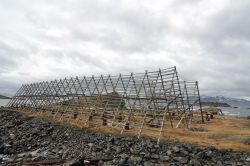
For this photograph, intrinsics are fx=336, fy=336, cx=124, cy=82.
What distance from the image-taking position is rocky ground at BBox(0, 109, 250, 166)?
655 inches

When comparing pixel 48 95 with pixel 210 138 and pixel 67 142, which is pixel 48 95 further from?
pixel 210 138

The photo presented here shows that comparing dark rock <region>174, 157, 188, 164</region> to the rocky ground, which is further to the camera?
the rocky ground

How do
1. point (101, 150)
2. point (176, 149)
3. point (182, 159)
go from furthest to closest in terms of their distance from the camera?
point (101, 150), point (176, 149), point (182, 159)

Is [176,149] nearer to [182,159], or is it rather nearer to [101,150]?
[182,159]

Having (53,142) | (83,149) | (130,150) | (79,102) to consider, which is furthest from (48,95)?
(130,150)

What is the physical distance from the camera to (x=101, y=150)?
64.5 feet

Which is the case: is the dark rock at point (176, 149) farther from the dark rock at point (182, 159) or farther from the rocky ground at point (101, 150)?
the dark rock at point (182, 159)

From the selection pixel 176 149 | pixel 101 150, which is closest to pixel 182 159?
pixel 176 149

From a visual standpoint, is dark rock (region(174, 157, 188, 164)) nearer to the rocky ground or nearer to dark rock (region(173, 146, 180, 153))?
the rocky ground

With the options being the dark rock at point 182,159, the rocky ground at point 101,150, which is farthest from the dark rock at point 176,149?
the dark rock at point 182,159

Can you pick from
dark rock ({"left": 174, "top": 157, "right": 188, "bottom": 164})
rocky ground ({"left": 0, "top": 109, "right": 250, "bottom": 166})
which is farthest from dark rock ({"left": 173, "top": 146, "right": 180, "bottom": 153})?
dark rock ({"left": 174, "top": 157, "right": 188, "bottom": 164})

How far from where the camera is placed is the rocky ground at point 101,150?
54.5 feet

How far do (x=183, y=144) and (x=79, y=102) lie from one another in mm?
17493

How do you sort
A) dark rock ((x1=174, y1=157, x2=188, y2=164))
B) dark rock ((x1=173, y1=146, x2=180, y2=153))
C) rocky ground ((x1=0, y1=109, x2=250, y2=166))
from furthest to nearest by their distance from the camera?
dark rock ((x1=173, y1=146, x2=180, y2=153)) < rocky ground ((x1=0, y1=109, x2=250, y2=166)) < dark rock ((x1=174, y1=157, x2=188, y2=164))
